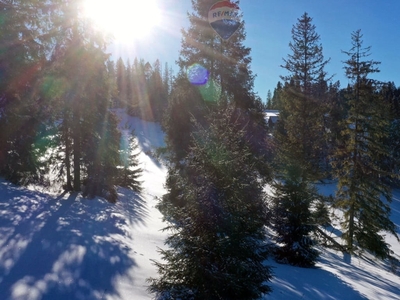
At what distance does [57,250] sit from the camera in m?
6.59

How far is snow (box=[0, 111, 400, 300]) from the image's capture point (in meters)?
5.22

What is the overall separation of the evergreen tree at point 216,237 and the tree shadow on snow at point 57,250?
1.32 meters

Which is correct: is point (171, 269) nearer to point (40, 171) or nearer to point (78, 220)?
point (78, 220)

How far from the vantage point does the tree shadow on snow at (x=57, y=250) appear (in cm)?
505

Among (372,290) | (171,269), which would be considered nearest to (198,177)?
(171,269)

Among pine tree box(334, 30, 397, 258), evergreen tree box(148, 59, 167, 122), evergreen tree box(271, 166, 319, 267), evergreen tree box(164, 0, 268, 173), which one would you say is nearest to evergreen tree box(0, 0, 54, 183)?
evergreen tree box(164, 0, 268, 173)

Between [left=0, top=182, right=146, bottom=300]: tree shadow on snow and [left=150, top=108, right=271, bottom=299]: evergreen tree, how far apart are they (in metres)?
1.32

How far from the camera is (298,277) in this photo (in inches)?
356

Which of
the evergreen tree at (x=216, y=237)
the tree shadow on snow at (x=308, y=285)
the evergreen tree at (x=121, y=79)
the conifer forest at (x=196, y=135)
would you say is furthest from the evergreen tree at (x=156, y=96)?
the evergreen tree at (x=216, y=237)

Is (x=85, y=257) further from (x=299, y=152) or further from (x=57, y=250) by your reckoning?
(x=299, y=152)

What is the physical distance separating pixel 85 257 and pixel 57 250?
71 cm

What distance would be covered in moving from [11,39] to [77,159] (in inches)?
227

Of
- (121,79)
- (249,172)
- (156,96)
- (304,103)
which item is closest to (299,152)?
(304,103)

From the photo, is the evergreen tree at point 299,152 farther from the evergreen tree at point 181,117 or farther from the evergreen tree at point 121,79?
the evergreen tree at point 121,79
